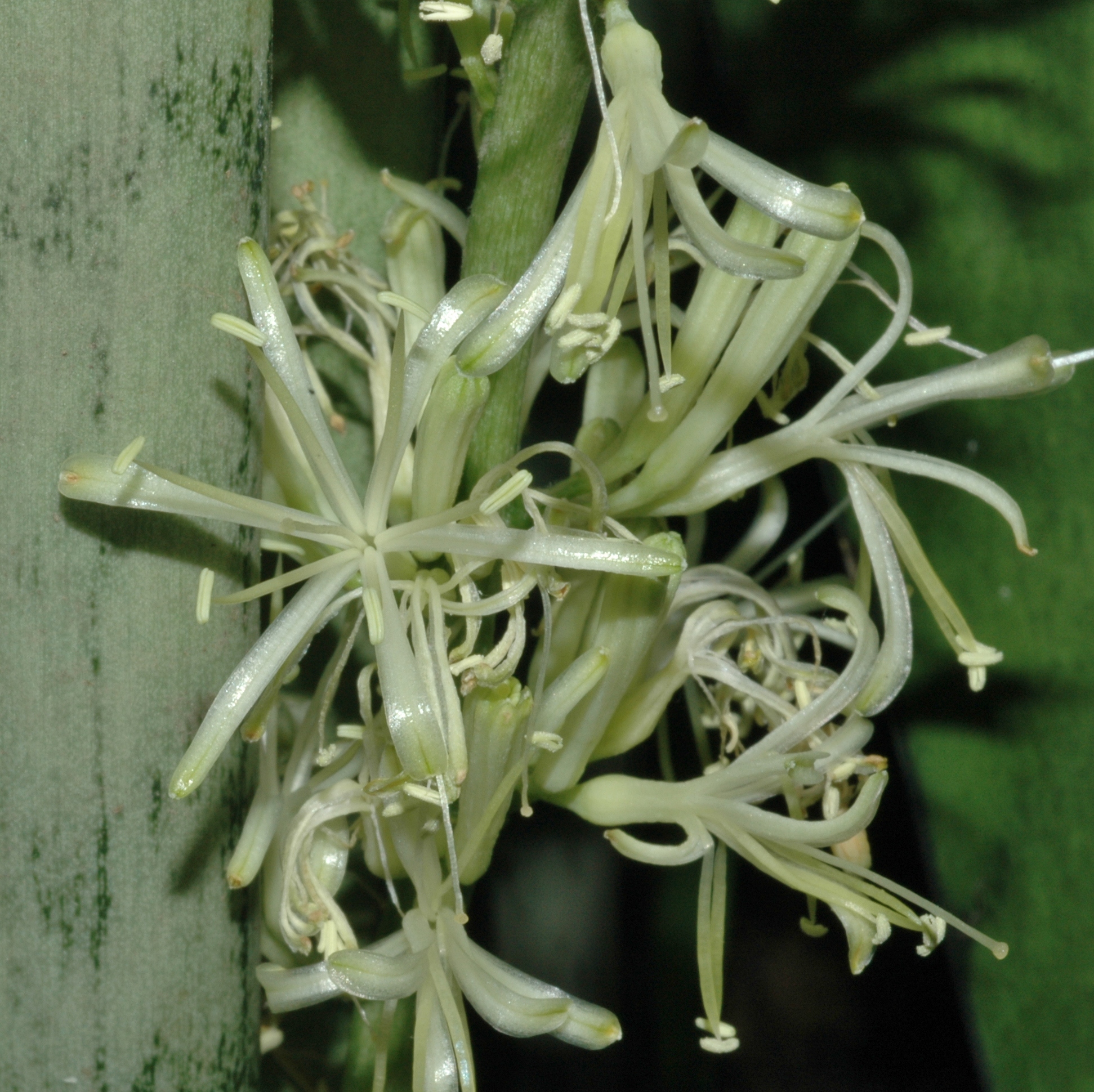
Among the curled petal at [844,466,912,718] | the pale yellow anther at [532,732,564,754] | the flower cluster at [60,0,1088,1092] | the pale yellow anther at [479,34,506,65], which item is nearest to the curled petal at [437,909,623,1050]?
the flower cluster at [60,0,1088,1092]

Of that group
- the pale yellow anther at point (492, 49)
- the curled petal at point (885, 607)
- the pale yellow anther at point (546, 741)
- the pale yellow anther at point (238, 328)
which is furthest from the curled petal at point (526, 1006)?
the pale yellow anther at point (492, 49)

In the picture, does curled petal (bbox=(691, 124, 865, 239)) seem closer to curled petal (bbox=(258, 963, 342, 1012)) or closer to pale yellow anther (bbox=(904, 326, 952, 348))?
pale yellow anther (bbox=(904, 326, 952, 348))

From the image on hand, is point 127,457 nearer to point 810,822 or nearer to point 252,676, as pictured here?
point 252,676

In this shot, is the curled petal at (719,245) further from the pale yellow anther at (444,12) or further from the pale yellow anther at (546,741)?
the pale yellow anther at (546,741)

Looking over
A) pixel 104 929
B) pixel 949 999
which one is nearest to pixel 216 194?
pixel 104 929

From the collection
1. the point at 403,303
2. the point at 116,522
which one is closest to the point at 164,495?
the point at 116,522
